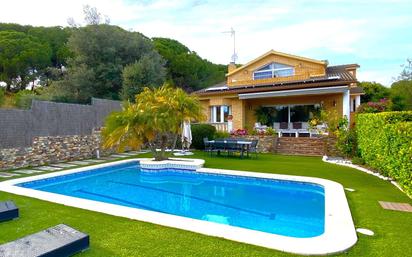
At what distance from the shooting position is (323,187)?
395 inches

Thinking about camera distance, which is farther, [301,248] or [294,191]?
[294,191]

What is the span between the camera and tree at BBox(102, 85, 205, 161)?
1407 cm

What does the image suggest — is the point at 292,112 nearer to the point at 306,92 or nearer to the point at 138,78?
the point at 306,92

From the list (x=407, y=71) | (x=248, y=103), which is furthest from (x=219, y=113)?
(x=407, y=71)

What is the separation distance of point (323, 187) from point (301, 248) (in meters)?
5.60

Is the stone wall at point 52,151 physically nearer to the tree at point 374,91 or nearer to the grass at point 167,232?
the grass at point 167,232

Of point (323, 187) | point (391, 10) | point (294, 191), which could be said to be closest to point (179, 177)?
point (294, 191)

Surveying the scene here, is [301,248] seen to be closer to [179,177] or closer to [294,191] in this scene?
[294,191]

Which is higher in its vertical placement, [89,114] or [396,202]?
[89,114]

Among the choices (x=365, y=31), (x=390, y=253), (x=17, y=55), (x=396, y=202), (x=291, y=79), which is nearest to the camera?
(x=390, y=253)

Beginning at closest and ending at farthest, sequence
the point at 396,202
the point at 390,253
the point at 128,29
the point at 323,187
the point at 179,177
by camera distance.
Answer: the point at 390,253
the point at 396,202
the point at 323,187
the point at 179,177
the point at 128,29

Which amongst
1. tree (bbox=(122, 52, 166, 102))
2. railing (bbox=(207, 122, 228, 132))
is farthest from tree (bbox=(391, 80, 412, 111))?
tree (bbox=(122, 52, 166, 102))

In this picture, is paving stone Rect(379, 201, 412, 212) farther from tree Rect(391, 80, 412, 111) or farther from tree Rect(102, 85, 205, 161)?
tree Rect(391, 80, 412, 111)

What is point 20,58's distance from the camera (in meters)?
35.9
